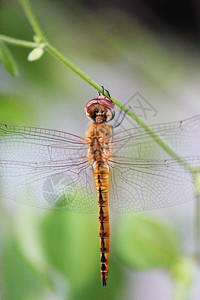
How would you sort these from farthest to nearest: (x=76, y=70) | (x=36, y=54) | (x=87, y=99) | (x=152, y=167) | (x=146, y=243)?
(x=87, y=99), (x=146, y=243), (x=152, y=167), (x=36, y=54), (x=76, y=70)

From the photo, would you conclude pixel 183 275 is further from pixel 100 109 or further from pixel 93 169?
pixel 100 109

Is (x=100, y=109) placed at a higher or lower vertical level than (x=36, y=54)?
lower

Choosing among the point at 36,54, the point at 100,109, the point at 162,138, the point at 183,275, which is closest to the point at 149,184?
the point at 162,138

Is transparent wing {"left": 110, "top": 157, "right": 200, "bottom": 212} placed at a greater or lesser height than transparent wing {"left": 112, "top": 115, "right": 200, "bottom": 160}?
lesser

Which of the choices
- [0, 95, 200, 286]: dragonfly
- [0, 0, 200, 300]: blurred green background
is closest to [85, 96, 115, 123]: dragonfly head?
[0, 95, 200, 286]: dragonfly

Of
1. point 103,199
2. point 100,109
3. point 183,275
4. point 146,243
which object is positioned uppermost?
point 100,109

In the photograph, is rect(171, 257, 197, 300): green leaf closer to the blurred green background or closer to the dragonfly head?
the blurred green background
